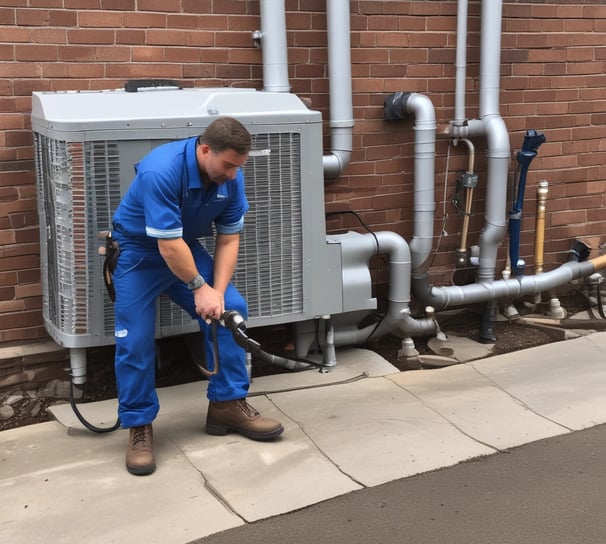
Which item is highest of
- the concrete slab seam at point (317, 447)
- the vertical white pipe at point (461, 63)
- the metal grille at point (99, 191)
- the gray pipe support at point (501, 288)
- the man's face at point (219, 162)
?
the vertical white pipe at point (461, 63)

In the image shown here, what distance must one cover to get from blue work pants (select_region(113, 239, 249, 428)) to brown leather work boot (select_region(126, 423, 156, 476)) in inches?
2.0

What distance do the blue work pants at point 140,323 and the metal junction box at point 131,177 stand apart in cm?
41

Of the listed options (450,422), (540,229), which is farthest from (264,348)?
(540,229)

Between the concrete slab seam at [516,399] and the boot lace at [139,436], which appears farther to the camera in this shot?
the concrete slab seam at [516,399]

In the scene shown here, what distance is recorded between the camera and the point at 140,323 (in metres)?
3.94

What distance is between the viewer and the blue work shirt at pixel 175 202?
3.64 m

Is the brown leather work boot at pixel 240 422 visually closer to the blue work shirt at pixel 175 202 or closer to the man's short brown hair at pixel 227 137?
the blue work shirt at pixel 175 202

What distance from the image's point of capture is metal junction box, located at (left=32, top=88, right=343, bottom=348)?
421 centimetres

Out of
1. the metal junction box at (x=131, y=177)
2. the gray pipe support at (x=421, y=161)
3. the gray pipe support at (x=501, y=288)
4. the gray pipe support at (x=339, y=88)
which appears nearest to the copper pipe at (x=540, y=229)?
the gray pipe support at (x=501, y=288)

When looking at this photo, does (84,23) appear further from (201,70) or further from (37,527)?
(37,527)

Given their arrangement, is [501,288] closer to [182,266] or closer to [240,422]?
[240,422]

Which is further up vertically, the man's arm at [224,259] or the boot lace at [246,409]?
the man's arm at [224,259]

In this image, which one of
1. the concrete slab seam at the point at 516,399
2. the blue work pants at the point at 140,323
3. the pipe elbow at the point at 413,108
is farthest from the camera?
the pipe elbow at the point at 413,108

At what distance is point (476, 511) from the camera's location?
3621 millimetres
